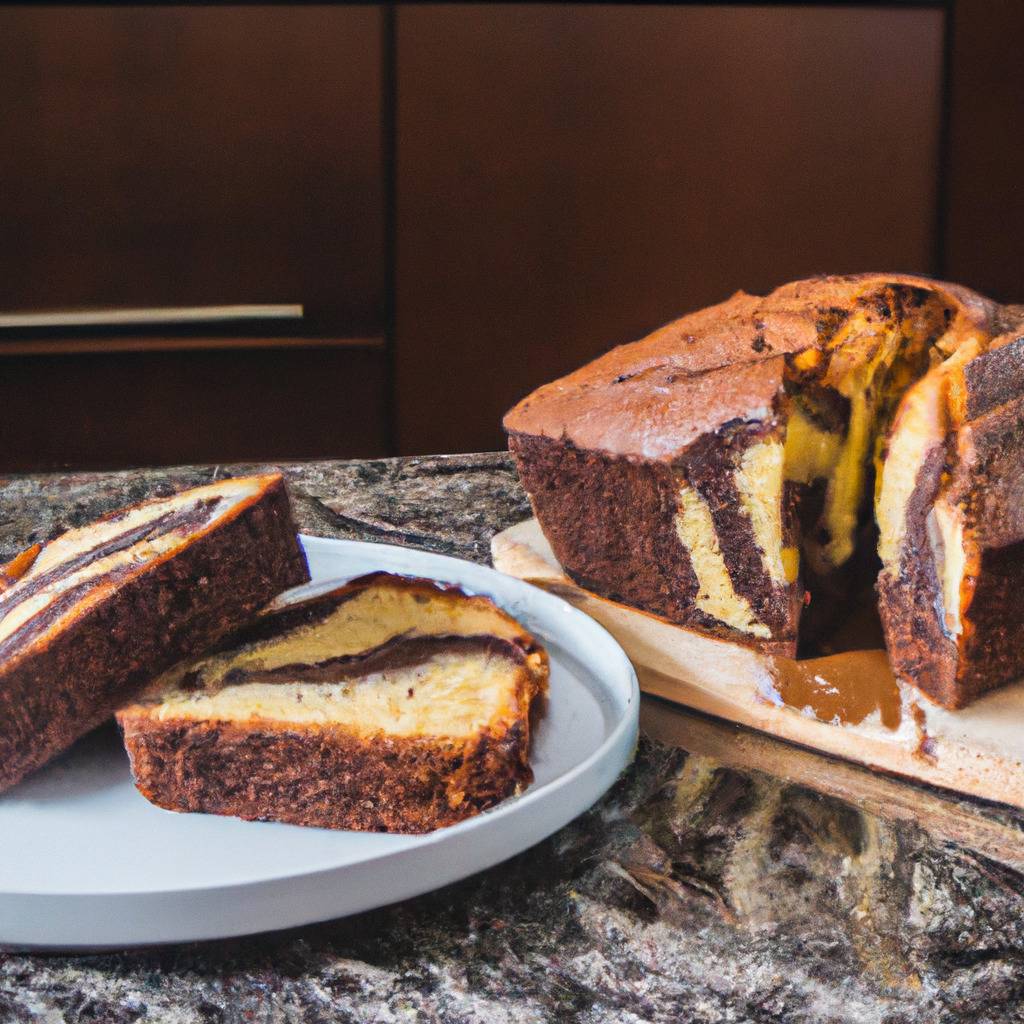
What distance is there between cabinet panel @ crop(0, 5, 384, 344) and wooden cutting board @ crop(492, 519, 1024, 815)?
7.59 feet

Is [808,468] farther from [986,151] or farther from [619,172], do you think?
[986,151]

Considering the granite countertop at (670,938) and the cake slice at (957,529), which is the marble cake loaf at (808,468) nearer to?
the cake slice at (957,529)

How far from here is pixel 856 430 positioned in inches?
50.8

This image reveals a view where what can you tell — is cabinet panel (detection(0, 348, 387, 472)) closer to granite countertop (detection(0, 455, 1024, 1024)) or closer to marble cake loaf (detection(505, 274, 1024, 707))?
marble cake loaf (detection(505, 274, 1024, 707))

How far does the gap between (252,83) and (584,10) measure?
3.05 ft

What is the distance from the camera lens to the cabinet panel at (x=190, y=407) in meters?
3.43

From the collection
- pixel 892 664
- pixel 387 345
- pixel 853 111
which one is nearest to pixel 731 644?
pixel 892 664

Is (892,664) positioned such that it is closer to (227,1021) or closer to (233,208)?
(227,1021)

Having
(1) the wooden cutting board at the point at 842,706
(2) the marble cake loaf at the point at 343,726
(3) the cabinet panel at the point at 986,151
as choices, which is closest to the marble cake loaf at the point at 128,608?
(2) the marble cake loaf at the point at 343,726

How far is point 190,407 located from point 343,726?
272 cm

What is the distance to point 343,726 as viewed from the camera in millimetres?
957

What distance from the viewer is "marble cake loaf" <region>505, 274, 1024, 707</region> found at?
1.14 meters

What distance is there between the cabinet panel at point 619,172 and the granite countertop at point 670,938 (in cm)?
265

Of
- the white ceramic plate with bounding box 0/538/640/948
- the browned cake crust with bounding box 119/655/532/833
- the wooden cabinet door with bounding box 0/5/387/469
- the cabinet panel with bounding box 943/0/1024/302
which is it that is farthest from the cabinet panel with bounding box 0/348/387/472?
the browned cake crust with bounding box 119/655/532/833
